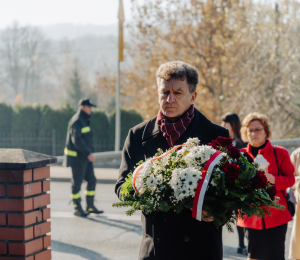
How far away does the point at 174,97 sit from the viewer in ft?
8.00

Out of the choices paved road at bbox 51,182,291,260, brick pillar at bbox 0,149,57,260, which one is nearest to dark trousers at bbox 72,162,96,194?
paved road at bbox 51,182,291,260

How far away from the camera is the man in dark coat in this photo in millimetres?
2299

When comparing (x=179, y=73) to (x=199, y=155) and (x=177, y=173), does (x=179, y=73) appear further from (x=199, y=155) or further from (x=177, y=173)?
(x=177, y=173)

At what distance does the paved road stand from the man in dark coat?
2.98 meters

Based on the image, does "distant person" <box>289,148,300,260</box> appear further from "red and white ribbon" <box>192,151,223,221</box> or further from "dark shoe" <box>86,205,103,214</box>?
"dark shoe" <box>86,205,103,214</box>

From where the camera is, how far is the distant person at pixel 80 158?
7.40m

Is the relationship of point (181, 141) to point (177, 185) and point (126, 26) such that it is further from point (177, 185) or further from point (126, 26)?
point (126, 26)

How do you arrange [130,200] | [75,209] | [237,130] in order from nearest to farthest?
[130,200] < [237,130] < [75,209]

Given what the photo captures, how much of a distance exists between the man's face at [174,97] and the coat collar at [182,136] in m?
0.13

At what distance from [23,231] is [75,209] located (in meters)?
4.51

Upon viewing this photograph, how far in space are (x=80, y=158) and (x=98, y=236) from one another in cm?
180

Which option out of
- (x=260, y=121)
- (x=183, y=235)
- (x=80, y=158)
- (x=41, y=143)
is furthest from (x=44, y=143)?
(x=183, y=235)

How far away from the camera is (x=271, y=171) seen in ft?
13.8

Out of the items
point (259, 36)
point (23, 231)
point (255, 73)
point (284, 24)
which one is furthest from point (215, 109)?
point (23, 231)
